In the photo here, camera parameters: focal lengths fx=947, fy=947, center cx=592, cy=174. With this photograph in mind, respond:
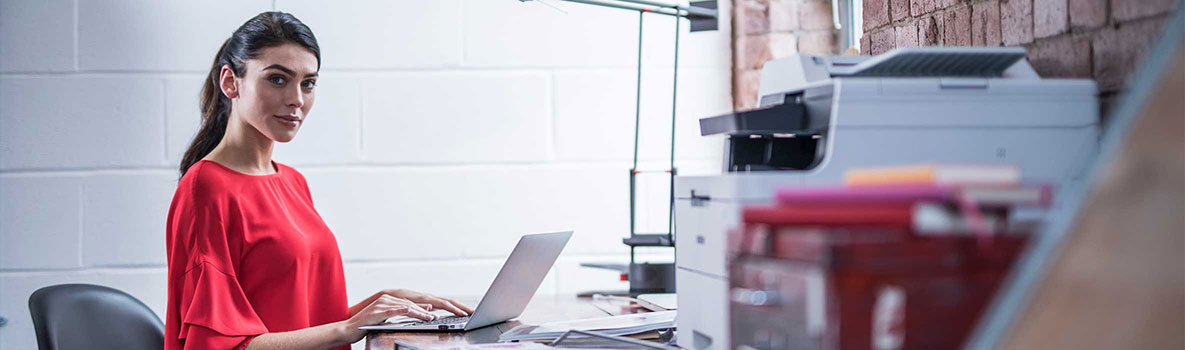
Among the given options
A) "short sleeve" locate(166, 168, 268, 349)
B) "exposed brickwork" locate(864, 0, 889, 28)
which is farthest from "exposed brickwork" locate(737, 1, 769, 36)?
"short sleeve" locate(166, 168, 268, 349)

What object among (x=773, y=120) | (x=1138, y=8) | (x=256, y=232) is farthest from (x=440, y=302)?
(x=1138, y=8)

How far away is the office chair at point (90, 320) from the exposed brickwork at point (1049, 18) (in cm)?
182

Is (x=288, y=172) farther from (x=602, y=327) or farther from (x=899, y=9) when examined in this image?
(x=899, y=9)

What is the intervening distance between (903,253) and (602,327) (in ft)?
2.92

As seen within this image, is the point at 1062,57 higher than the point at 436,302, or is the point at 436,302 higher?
the point at 1062,57

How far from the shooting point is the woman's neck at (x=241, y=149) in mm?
1947

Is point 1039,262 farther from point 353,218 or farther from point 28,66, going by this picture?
point 28,66

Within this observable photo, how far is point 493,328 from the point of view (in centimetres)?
167

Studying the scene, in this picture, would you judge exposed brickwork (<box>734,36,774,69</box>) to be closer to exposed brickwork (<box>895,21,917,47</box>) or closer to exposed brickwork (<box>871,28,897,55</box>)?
exposed brickwork (<box>871,28,897,55</box>)

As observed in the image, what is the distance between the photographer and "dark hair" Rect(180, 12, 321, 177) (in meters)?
1.98

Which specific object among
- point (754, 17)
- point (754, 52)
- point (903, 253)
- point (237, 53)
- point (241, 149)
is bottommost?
point (903, 253)

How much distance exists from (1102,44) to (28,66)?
2.73 metres

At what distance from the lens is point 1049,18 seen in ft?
4.43

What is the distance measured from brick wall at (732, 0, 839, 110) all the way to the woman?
1317 millimetres
